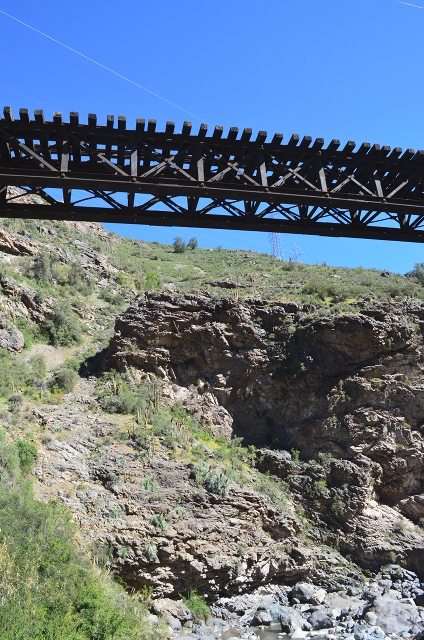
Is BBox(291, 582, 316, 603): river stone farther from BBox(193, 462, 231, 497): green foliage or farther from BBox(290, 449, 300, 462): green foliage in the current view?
BBox(290, 449, 300, 462): green foliage

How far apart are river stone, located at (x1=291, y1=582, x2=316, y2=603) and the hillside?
7cm

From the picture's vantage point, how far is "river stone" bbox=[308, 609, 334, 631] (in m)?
17.3

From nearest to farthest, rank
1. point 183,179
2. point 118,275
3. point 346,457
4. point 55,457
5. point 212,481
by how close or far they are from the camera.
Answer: point 183,179 → point 55,457 → point 212,481 → point 346,457 → point 118,275

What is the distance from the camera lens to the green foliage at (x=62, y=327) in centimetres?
2777

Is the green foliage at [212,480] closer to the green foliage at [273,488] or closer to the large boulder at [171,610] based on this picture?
the green foliage at [273,488]

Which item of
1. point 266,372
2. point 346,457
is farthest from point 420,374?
point 266,372

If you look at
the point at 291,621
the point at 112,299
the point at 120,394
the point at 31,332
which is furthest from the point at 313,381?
the point at 112,299

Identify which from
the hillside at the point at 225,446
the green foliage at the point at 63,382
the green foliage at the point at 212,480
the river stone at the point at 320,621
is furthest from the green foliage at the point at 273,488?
the green foliage at the point at 63,382

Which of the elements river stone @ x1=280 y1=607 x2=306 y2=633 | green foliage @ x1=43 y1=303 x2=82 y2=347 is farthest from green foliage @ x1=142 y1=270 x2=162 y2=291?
river stone @ x1=280 y1=607 x2=306 y2=633

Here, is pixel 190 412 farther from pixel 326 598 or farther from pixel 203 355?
pixel 326 598

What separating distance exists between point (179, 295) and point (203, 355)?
9.57 ft

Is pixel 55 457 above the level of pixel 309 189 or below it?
below

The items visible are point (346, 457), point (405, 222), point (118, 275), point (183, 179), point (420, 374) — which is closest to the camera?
point (183, 179)

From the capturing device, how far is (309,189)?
345 inches
